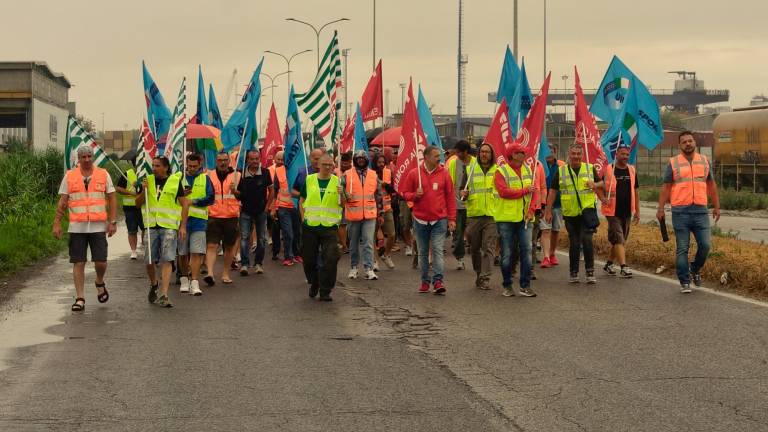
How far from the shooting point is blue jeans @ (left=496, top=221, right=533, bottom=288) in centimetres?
1348

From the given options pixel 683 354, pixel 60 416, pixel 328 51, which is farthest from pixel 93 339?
pixel 328 51

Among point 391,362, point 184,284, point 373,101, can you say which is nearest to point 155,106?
point 184,284

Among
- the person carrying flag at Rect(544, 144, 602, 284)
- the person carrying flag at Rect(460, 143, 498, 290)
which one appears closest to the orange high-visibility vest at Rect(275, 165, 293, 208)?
the person carrying flag at Rect(460, 143, 498, 290)

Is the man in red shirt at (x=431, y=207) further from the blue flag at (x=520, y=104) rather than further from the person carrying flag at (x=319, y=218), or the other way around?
the blue flag at (x=520, y=104)

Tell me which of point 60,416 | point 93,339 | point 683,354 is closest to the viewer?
point 60,416

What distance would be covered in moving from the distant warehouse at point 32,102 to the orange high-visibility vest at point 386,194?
2107 inches

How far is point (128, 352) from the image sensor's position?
9.55 meters

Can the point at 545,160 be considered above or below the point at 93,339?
above

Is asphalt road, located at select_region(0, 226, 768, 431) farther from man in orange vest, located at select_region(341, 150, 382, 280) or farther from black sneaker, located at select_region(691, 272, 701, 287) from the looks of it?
man in orange vest, located at select_region(341, 150, 382, 280)

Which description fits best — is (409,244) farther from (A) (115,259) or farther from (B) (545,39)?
(B) (545,39)

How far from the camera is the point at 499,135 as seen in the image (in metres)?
14.9

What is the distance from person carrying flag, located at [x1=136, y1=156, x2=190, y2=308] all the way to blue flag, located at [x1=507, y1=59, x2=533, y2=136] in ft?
15.2

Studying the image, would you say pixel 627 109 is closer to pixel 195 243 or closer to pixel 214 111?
pixel 195 243

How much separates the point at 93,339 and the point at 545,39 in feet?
218
